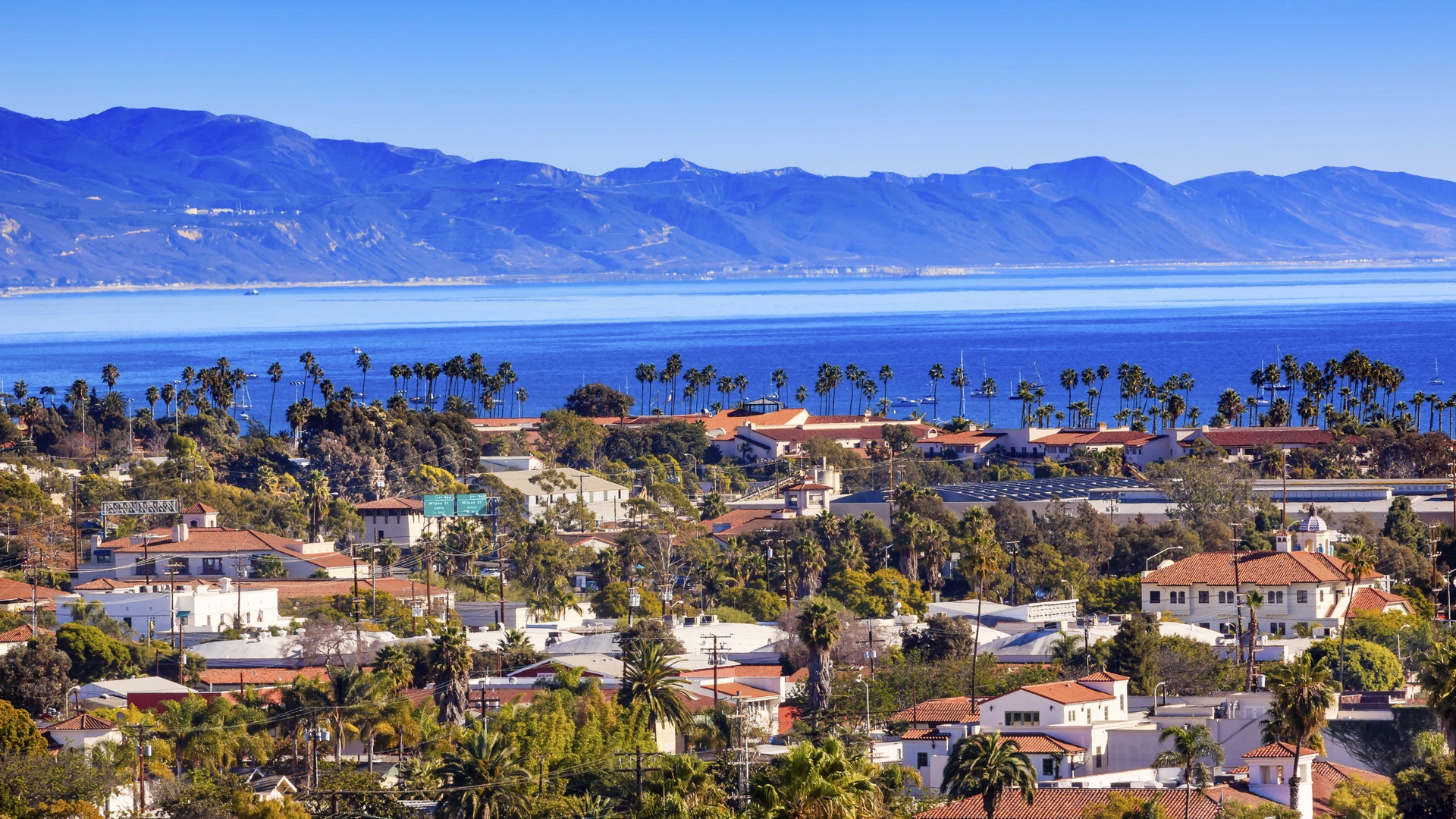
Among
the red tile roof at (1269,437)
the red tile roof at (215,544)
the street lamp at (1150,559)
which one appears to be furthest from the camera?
the red tile roof at (1269,437)

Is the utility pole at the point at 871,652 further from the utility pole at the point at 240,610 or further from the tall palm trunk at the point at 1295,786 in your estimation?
the utility pole at the point at 240,610

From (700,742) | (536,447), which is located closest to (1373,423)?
(536,447)

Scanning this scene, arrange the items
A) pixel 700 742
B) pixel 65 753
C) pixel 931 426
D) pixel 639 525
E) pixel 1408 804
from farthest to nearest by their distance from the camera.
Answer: pixel 931 426, pixel 639 525, pixel 700 742, pixel 65 753, pixel 1408 804

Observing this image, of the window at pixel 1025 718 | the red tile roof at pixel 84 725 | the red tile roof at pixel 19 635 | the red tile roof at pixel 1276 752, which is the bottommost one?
the red tile roof at pixel 19 635

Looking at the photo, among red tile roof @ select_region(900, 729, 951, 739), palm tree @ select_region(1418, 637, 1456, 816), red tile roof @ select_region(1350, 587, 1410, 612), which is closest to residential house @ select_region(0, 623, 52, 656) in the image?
red tile roof @ select_region(900, 729, 951, 739)

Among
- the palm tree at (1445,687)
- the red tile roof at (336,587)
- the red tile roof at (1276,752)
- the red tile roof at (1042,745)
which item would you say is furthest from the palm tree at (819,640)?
the red tile roof at (336,587)

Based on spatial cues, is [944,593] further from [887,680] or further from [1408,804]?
[1408,804]
